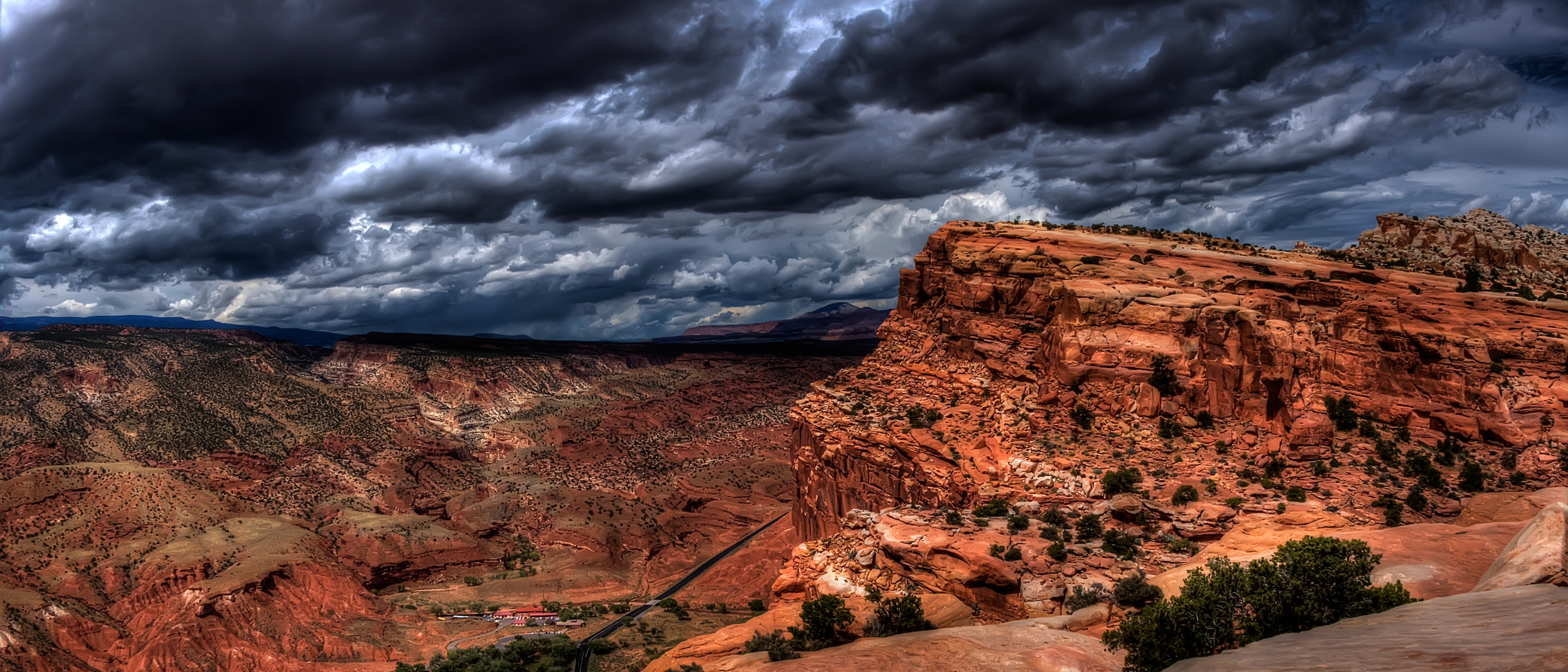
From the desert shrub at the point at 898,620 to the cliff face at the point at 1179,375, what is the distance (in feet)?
37.6

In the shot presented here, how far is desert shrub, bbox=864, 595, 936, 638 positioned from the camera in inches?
1215

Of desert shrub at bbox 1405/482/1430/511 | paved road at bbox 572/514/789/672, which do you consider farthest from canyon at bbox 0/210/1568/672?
paved road at bbox 572/514/789/672

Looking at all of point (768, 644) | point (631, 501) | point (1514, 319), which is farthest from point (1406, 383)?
point (631, 501)

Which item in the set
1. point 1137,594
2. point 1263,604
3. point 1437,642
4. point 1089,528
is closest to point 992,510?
point 1089,528

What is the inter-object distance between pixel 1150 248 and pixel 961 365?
14.7 m

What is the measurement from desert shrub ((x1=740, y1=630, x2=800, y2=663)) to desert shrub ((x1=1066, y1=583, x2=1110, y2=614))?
441 inches

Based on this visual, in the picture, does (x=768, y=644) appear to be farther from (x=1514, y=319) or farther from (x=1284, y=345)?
(x=1514, y=319)

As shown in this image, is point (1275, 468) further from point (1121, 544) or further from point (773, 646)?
point (773, 646)

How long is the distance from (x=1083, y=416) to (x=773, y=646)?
2348cm

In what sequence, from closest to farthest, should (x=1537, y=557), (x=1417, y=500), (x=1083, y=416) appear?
(x=1537, y=557), (x=1417, y=500), (x=1083, y=416)

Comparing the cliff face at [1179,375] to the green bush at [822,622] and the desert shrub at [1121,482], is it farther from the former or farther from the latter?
the green bush at [822,622]

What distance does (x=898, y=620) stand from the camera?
3130cm

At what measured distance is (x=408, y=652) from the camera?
69.7 m

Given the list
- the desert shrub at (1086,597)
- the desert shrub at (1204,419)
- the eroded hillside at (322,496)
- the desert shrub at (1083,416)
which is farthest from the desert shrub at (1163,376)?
the eroded hillside at (322,496)
